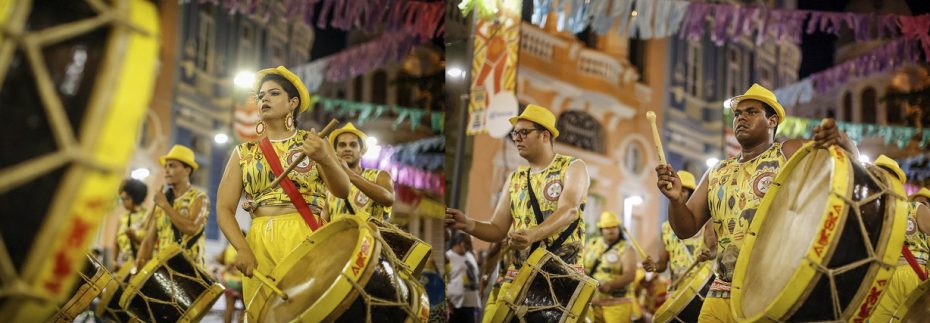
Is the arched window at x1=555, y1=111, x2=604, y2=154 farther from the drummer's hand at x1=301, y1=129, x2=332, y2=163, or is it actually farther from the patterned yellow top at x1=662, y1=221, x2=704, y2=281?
the drummer's hand at x1=301, y1=129, x2=332, y2=163

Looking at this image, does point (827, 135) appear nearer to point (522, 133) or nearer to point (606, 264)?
point (522, 133)

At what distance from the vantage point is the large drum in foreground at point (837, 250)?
3.08 meters

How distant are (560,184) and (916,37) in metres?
7.49

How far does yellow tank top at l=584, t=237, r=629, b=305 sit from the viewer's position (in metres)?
8.86

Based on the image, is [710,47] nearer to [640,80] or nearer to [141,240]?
[640,80]

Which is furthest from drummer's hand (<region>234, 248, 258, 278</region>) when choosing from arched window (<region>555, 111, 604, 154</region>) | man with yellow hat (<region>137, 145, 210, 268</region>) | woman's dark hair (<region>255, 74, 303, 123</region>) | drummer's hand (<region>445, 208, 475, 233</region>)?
arched window (<region>555, 111, 604, 154</region>)

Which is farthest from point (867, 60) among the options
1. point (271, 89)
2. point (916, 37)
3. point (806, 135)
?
point (271, 89)

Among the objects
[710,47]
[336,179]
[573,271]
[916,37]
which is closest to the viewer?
[336,179]

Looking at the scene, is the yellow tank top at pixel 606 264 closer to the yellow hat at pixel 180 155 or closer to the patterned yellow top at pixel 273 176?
the yellow hat at pixel 180 155

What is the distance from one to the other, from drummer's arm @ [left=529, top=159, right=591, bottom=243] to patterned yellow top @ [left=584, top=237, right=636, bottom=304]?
3687 mm

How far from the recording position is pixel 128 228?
28.9ft

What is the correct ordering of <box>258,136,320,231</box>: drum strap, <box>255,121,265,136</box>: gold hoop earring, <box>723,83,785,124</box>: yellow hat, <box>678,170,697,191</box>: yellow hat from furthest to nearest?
<box>678,170,697,191</box>: yellow hat
<box>255,121,265,136</box>: gold hoop earring
<box>723,83,785,124</box>: yellow hat
<box>258,136,320,231</box>: drum strap

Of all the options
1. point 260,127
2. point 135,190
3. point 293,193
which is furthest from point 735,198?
point 135,190

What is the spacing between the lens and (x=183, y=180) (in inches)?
316
